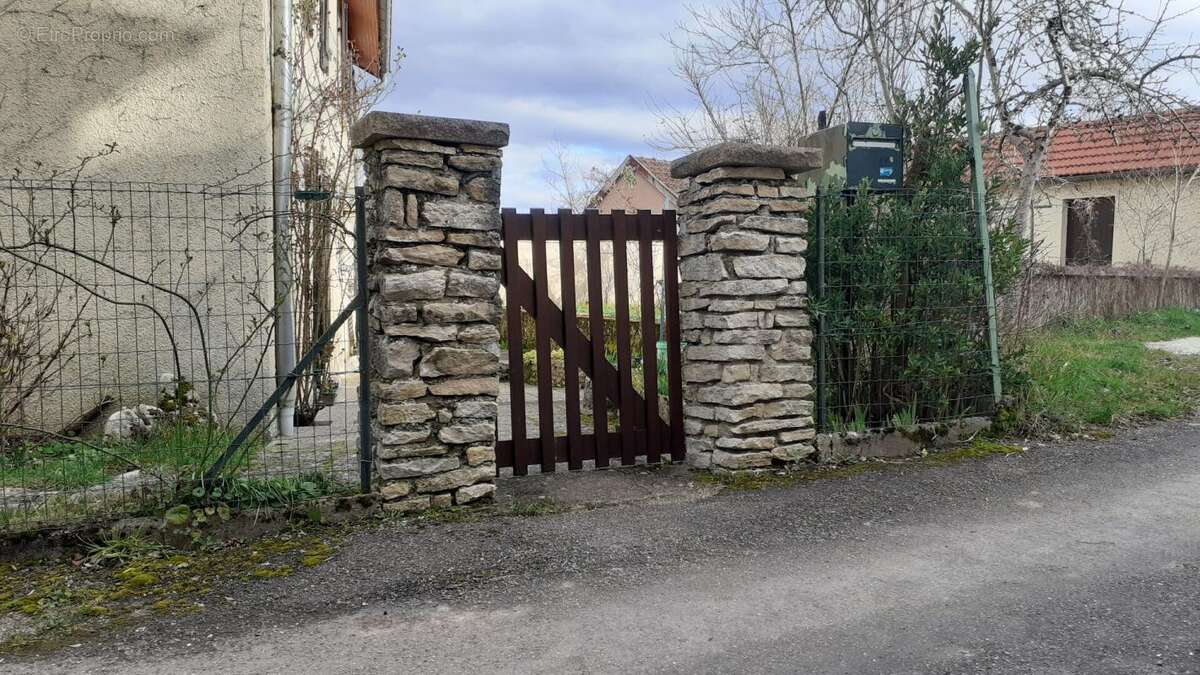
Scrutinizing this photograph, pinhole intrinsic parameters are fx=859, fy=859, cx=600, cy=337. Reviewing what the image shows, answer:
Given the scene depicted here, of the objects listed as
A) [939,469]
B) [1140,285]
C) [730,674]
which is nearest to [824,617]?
[730,674]

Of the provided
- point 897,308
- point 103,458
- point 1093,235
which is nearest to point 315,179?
point 103,458

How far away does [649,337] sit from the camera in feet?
18.1

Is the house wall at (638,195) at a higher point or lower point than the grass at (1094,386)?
higher

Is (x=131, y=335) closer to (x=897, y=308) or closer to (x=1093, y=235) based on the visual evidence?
(x=897, y=308)

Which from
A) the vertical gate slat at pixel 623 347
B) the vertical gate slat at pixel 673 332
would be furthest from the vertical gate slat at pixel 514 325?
the vertical gate slat at pixel 673 332

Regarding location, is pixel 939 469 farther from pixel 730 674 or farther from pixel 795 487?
pixel 730 674

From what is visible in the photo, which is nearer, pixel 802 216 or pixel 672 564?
pixel 672 564

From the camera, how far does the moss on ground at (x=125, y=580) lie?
10.7 feet

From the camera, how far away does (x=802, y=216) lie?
5.54 m

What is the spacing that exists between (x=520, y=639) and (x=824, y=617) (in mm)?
1149

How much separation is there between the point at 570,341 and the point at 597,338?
7.4 inches

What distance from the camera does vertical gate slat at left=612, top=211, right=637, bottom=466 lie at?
536 cm

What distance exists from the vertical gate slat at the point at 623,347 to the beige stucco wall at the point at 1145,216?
13.6 metres

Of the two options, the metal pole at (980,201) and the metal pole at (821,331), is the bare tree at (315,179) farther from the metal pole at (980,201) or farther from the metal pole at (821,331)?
the metal pole at (980,201)
